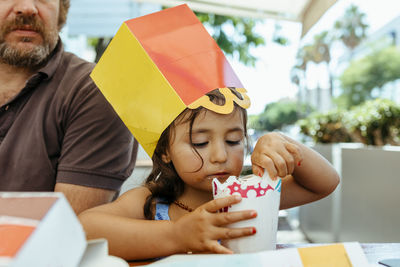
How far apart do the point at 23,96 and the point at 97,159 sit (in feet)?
1.43

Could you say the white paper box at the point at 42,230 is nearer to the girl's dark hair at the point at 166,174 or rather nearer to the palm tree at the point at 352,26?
the girl's dark hair at the point at 166,174

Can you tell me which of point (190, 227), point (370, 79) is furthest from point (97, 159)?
point (370, 79)

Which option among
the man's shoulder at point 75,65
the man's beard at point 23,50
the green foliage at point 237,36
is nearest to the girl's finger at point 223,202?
the man's shoulder at point 75,65

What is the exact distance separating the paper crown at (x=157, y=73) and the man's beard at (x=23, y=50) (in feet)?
2.29

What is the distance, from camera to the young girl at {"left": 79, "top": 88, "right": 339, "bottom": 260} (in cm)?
91

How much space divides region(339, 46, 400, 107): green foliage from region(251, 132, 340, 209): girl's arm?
146ft

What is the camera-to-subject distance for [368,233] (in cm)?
424

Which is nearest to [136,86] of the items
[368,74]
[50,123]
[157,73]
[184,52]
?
[157,73]

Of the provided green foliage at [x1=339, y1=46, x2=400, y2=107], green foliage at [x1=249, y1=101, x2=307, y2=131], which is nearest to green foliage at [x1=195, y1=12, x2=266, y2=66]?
green foliage at [x1=249, y1=101, x2=307, y2=131]

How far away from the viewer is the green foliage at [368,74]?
1638 inches

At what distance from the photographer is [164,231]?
991 millimetres

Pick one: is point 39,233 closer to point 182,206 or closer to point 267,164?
point 267,164

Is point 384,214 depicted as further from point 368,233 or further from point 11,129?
point 11,129

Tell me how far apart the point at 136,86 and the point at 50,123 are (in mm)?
651
